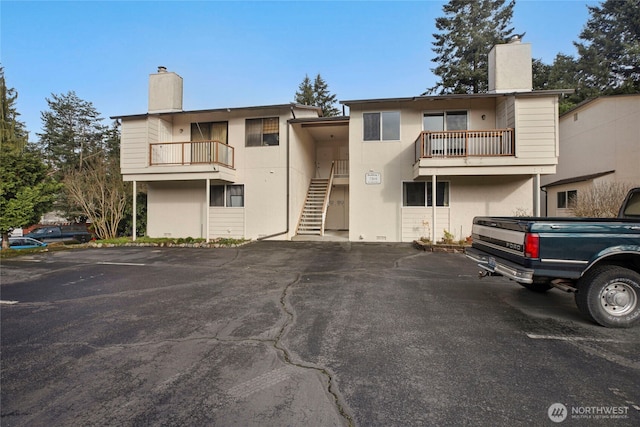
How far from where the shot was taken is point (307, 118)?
13016 mm

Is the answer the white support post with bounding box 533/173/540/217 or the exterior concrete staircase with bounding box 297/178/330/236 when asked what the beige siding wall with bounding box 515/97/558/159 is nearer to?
the white support post with bounding box 533/173/540/217

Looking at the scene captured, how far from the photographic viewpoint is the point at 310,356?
9.55 feet

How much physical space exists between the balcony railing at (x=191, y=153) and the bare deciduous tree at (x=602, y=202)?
14.3 metres

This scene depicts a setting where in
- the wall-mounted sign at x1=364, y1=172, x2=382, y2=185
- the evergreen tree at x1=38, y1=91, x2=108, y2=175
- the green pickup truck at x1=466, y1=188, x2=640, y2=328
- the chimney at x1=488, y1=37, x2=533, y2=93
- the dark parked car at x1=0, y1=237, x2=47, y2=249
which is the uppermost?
the evergreen tree at x1=38, y1=91, x2=108, y2=175

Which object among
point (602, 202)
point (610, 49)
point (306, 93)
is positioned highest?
point (306, 93)

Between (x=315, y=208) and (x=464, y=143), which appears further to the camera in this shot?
(x=315, y=208)

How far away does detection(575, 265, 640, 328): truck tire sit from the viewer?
3540mm

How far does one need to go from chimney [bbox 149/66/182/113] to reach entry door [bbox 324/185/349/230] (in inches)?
357

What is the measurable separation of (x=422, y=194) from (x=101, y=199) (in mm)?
17313

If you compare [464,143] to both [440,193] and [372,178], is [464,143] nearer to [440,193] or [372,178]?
[440,193]

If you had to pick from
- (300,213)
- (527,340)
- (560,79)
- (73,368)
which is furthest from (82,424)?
(560,79)

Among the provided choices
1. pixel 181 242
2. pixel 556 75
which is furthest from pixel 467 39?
pixel 181 242

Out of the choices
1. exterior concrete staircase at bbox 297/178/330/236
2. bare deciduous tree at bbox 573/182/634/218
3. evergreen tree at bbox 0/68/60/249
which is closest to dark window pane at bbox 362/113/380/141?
exterior concrete staircase at bbox 297/178/330/236

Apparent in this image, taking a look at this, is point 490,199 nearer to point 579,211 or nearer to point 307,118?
point 579,211
